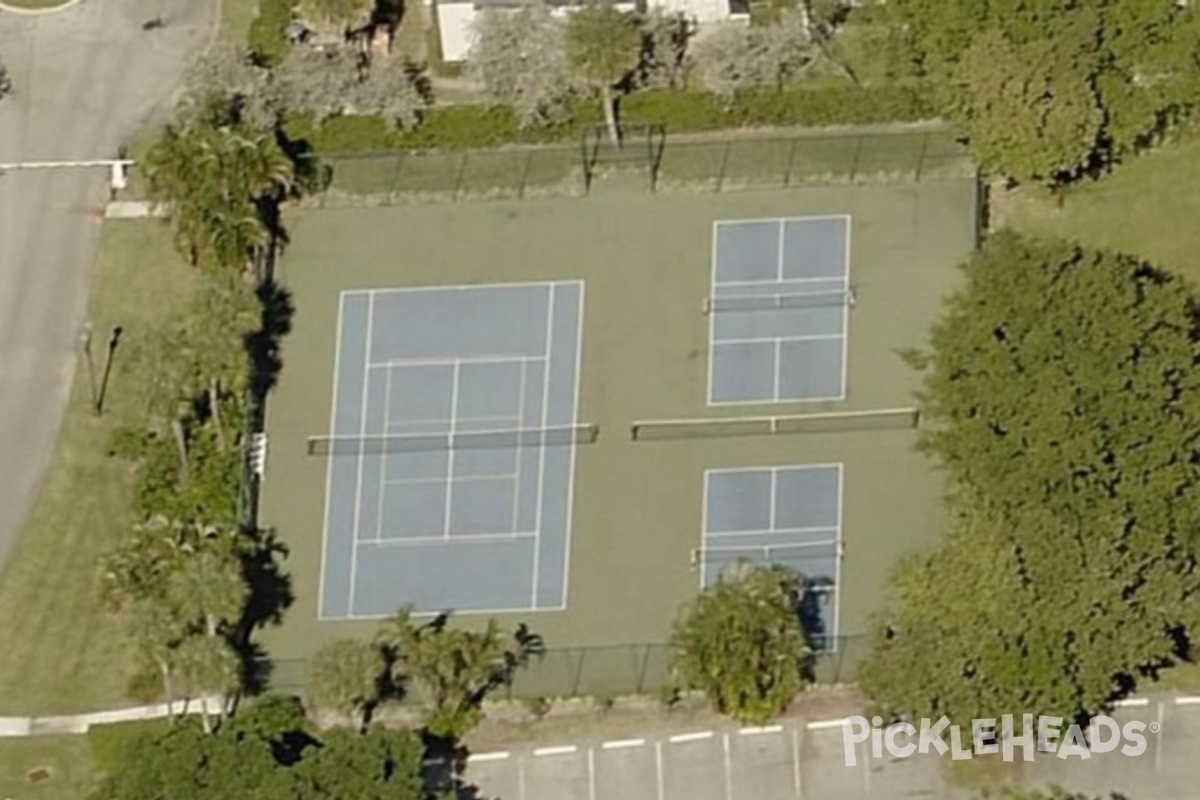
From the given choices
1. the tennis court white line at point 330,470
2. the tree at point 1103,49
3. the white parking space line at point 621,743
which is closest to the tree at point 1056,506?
the white parking space line at point 621,743

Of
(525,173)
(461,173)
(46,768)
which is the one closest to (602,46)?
(525,173)

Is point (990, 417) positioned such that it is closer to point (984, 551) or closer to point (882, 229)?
point (984, 551)

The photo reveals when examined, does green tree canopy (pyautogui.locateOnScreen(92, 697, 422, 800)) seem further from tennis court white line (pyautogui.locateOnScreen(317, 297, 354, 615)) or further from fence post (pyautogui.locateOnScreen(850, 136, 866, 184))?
fence post (pyautogui.locateOnScreen(850, 136, 866, 184))

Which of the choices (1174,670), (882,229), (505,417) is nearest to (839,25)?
(882,229)

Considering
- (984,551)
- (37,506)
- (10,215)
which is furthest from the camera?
(10,215)

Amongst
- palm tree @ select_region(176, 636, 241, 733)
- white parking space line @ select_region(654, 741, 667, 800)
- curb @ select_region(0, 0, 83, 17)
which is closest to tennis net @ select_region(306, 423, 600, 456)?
palm tree @ select_region(176, 636, 241, 733)

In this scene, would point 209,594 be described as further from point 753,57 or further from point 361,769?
point 753,57

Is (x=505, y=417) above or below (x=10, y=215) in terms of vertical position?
below
